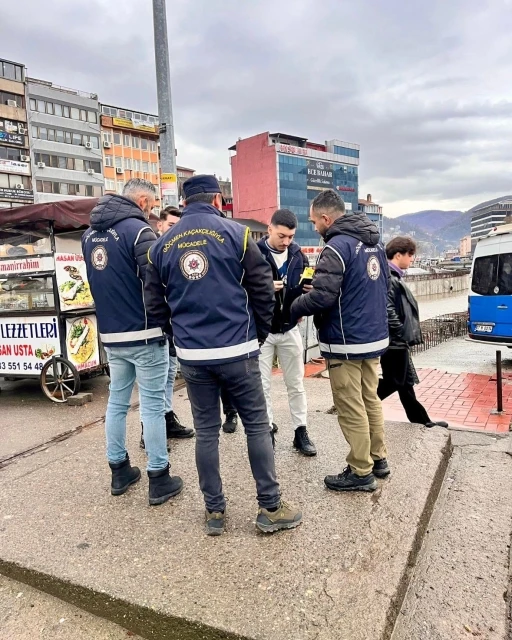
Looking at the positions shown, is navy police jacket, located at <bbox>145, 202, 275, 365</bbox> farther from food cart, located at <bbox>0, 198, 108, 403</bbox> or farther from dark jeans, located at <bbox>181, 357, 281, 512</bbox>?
food cart, located at <bbox>0, 198, 108, 403</bbox>

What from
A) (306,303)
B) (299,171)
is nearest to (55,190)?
(299,171)

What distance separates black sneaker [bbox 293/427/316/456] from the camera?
366cm

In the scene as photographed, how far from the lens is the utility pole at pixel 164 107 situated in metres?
7.12

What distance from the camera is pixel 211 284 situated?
241 cm

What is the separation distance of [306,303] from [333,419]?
2.06 m

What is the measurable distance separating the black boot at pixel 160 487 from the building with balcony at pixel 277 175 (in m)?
86.8

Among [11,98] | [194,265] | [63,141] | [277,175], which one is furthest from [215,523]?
[277,175]

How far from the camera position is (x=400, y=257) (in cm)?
421

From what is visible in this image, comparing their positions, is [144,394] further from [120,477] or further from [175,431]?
[175,431]

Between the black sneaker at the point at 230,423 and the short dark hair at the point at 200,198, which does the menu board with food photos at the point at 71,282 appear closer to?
the black sneaker at the point at 230,423

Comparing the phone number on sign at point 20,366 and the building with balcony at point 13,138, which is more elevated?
the building with balcony at point 13,138

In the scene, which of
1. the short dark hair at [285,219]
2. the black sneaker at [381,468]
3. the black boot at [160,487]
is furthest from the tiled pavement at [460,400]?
the black boot at [160,487]

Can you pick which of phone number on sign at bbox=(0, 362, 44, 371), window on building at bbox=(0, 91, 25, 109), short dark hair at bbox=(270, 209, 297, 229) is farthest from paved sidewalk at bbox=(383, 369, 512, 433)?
window on building at bbox=(0, 91, 25, 109)

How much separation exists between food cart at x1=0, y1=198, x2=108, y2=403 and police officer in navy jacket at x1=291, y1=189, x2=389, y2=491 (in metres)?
3.78
